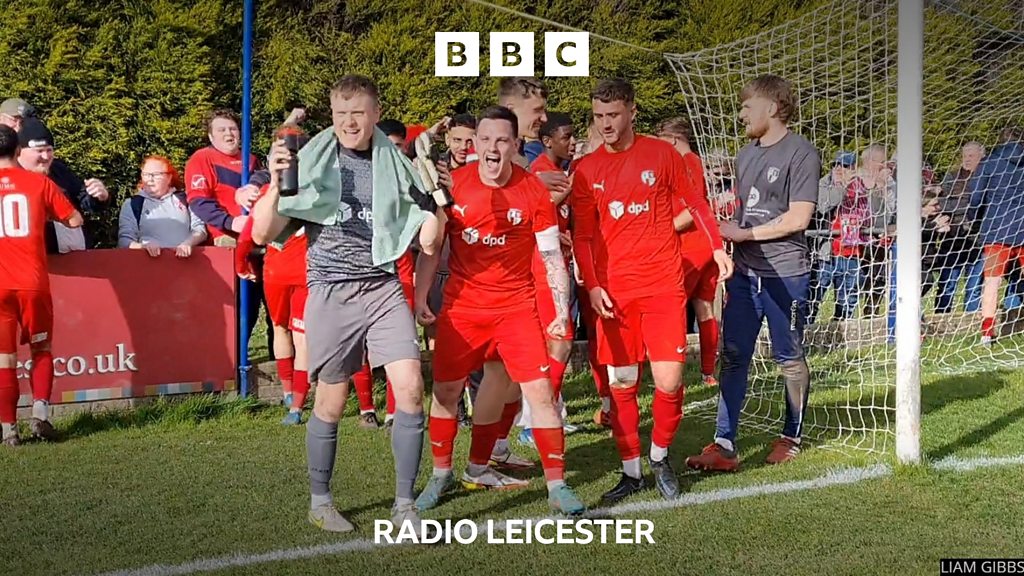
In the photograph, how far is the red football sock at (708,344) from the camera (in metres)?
8.41

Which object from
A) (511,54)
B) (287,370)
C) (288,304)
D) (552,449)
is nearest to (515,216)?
(552,449)

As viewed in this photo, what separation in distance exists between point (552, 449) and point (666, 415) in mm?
725

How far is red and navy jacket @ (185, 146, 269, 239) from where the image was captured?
851 centimetres

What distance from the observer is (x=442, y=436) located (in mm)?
5809

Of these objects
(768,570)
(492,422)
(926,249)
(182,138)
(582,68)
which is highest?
(582,68)

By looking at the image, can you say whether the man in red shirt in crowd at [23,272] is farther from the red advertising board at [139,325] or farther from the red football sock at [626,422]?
the red football sock at [626,422]

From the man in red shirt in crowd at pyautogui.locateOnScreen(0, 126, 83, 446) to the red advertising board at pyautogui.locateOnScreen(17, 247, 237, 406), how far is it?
0.44 meters

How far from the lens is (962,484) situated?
5.86 metres

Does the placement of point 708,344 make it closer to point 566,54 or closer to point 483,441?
point 483,441

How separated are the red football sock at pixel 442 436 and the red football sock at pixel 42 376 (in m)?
2.94

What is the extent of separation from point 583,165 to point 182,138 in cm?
717

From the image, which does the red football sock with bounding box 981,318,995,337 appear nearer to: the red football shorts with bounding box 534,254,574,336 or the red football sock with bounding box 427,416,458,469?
the red football shorts with bounding box 534,254,574,336

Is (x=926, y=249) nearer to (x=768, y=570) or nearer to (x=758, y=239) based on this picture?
(x=758, y=239)

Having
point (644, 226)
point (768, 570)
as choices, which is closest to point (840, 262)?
point (644, 226)
